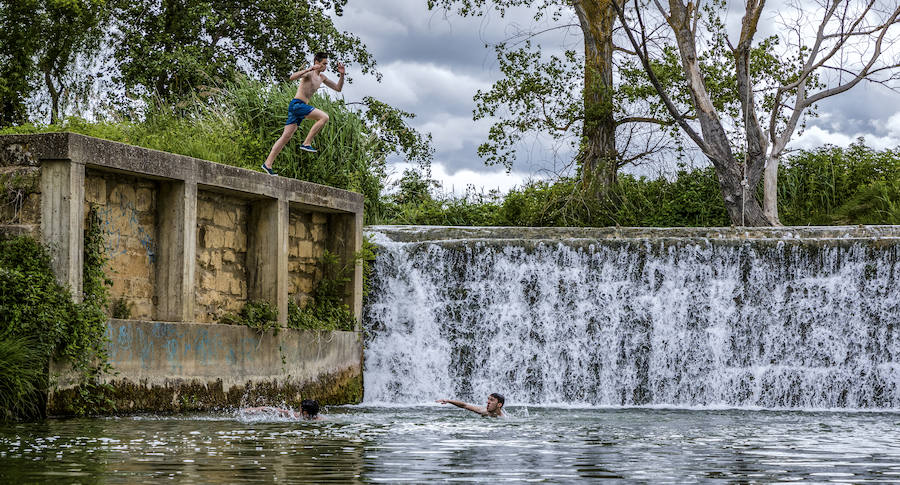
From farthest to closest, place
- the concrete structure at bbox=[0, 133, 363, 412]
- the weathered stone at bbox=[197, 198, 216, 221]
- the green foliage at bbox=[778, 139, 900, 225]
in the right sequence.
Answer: the green foliage at bbox=[778, 139, 900, 225], the weathered stone at bbox=[197, 198, 216, 221], the concrete structure at bbox=[0, 133, 363, 412]

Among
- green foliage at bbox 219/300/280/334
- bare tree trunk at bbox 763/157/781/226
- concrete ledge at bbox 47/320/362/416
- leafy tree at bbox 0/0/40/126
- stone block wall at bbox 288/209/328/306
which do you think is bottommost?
concrete ledge at bbox 47/320/362/416

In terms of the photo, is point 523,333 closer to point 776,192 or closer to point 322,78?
point 322,78

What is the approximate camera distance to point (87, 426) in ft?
31.7

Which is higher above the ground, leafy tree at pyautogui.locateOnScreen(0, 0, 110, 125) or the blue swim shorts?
leafy tree at pyautogui.locateOnScreen(0, 0, 110, 125)

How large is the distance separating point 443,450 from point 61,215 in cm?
463

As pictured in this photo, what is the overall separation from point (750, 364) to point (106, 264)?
830 cm

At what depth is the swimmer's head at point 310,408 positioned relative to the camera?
11227mm

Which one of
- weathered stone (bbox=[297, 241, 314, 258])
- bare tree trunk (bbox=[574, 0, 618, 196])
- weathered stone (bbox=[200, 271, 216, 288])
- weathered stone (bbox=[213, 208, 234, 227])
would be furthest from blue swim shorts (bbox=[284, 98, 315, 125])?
bare tree trunk (bbox=[574, 0, 618, 196])

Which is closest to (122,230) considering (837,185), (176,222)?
(176,222)

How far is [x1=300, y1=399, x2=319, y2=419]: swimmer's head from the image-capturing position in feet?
36.8

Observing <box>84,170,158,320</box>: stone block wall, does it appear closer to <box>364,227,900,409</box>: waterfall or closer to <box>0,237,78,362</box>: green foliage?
<box>0,237,78,362</box>: green foliage

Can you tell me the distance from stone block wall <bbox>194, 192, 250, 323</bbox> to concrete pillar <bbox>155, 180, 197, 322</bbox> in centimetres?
51

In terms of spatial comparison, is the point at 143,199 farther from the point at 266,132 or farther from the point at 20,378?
the point at 266,132

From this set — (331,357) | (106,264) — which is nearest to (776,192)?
(331,357)
